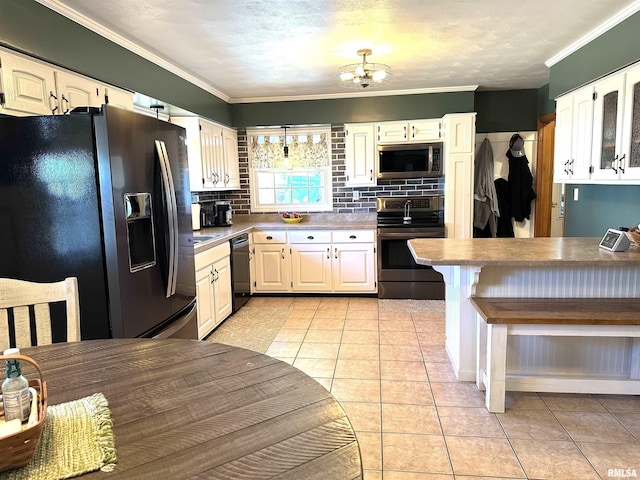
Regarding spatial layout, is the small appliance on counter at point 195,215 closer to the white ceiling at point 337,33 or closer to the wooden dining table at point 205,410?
the white ceiling at point 337,33

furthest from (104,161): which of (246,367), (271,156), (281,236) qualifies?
(271,156)

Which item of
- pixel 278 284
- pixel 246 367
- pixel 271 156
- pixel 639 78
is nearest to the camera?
pixel 246 367

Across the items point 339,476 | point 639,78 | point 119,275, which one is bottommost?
point 339,476

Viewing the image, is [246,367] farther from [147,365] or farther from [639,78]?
[639,78]

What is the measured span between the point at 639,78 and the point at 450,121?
2262 mm

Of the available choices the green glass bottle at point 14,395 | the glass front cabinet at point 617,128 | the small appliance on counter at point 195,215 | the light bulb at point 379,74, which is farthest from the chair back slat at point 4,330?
the glass front cabinet at point 617,128

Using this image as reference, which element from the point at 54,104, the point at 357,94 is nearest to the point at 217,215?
the point at 357,94

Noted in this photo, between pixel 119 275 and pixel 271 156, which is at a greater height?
pixel 271 156

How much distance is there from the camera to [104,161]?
2025 millimetres

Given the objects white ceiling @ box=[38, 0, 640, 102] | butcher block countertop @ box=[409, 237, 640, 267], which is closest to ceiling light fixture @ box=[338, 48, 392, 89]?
white ceiling @ box=[38, 0, 640, 102]

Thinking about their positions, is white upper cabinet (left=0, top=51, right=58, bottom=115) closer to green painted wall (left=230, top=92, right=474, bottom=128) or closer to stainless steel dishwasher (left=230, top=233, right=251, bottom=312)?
stainless steel dishwasher (left=230, top=233, right=251, bottom=312)

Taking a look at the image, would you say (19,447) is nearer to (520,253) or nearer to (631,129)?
(520,253)

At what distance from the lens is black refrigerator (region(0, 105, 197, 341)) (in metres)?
2.01

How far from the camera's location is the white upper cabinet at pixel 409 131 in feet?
15.8
